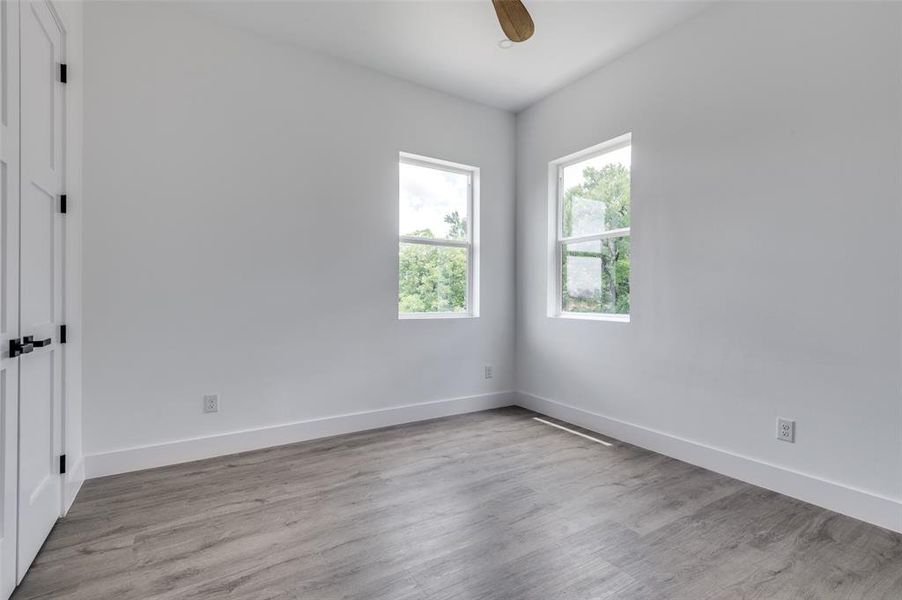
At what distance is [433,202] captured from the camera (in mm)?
3883

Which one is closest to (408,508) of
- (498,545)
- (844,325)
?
(498,545)

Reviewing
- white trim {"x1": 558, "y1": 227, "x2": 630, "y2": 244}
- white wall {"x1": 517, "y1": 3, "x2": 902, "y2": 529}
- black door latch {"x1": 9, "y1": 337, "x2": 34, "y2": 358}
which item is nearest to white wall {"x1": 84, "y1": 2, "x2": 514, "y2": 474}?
black door latch {"x1": 9, "y1": 337, "x2": 34, "y2": 358}

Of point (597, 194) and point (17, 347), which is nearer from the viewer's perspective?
point (17, 347)

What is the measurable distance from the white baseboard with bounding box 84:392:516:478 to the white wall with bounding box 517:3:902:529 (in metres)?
1.29

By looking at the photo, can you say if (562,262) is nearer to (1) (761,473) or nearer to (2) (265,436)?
(1) (761,473)

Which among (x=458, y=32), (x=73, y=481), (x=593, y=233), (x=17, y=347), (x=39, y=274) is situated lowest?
(x=73, y=481)

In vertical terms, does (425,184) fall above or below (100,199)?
above

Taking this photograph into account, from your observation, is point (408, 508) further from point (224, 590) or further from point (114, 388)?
point (114, 388)

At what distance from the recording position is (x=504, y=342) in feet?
13.9

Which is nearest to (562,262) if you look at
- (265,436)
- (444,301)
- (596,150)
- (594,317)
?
(594,317)

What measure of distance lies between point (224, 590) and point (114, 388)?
5.47 ft

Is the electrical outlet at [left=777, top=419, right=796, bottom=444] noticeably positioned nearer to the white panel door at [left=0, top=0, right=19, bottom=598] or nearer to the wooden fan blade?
the wooden fan blade

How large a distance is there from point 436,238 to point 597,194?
143 centimetres

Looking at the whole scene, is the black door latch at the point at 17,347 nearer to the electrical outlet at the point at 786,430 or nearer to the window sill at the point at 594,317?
the window sill at the point at 594,317
